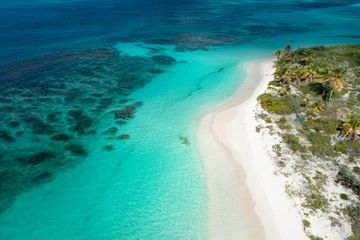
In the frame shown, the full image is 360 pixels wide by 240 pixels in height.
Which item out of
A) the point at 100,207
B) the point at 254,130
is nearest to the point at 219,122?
the point at 254,130

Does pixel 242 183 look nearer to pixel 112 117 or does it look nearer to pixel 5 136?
pixel 112 117

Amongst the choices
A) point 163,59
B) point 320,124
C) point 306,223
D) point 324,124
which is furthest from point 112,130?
point 163,59

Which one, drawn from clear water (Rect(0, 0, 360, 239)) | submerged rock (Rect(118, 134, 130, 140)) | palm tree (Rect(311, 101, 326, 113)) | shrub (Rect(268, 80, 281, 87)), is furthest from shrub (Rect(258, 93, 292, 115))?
submerged rock (Rect(118, 134, 130, 140))

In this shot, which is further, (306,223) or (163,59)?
(163,59)

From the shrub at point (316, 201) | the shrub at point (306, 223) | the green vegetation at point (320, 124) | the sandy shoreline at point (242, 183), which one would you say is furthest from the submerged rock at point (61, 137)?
the shrub at point (316, 201)

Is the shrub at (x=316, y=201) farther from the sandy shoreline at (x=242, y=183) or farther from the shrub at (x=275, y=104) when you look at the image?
the shrub at (x=275, y=104)

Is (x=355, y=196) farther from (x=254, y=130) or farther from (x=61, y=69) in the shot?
(x=61, y=69)
